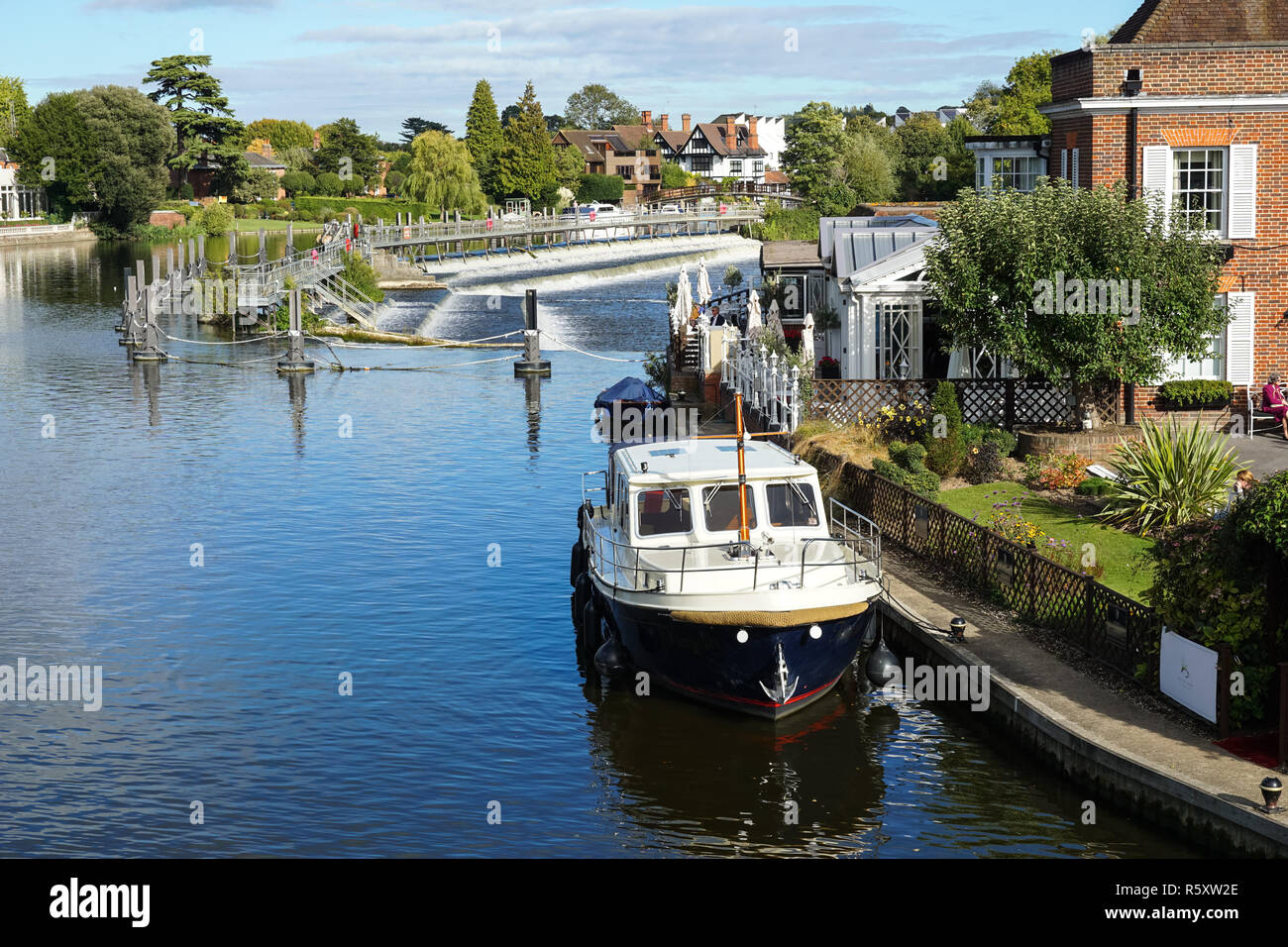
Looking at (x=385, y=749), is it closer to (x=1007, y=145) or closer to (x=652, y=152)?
(x=1007, y=145)

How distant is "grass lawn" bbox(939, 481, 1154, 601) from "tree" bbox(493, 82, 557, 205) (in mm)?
114635

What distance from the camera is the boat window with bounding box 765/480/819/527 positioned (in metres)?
20.8

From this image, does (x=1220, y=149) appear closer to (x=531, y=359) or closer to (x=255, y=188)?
(x=531, y=359)

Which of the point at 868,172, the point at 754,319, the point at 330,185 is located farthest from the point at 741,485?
the point at 330,185

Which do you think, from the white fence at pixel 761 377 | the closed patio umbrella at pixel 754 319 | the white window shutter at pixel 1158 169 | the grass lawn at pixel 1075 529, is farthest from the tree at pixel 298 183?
the grass lawn at pixel 1075 529

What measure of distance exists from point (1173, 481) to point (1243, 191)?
1047 centimetres

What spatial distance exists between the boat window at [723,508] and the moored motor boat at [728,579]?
0.01m

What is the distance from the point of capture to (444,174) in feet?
412

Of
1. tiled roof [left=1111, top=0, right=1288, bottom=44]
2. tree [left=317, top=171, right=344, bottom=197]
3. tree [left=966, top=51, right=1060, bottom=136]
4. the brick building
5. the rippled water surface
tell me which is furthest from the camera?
tree [left=317, top=171, right=344, bottom=197]

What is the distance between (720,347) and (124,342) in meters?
31.3

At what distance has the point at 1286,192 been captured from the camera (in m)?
31.0

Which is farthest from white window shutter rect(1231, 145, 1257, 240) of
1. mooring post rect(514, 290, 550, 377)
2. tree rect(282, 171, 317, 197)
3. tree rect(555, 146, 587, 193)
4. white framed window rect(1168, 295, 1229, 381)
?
tree rect(282, 171, 317, 197)

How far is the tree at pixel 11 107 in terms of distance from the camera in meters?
144

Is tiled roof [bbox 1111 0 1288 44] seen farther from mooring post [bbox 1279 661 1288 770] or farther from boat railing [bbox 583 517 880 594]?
mooring post [bbox 1279 661 1288 770]
